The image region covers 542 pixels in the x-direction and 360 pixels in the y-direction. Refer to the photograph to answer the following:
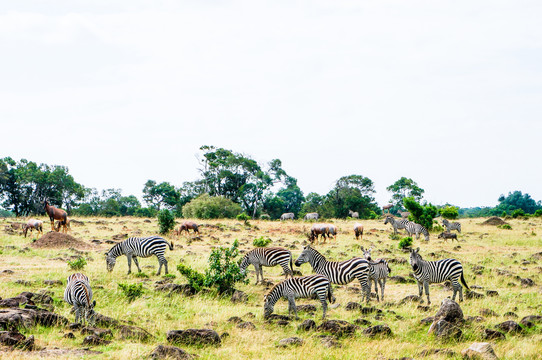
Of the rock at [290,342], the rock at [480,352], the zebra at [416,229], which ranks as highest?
the zebra at [416,229]

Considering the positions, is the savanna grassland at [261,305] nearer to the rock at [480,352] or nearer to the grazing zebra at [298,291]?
the rock at [480,352]

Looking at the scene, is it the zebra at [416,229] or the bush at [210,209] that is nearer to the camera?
the zebra at [416,229]

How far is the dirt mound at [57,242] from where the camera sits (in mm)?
25062

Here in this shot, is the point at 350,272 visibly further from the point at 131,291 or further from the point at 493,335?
the point at 131,291

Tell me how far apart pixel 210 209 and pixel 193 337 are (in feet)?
143

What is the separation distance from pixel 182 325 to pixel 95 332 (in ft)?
7.72

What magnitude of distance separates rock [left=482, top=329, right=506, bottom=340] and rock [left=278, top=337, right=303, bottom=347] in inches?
176

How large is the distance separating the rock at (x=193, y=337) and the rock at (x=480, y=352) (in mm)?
5231

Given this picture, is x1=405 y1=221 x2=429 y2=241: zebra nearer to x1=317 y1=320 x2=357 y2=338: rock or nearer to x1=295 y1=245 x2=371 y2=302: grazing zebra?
x1=295 y1=245 x2=371 y2=302: grazing zebra

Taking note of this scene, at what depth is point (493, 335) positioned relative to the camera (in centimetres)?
1086

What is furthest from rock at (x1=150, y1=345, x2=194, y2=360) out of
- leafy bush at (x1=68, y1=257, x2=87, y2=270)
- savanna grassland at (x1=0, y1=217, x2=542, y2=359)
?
leafy bush at (x1=68, y1=257, x2=87, y2=270)

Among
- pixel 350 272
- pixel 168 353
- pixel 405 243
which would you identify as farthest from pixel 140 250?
pixel 405 243

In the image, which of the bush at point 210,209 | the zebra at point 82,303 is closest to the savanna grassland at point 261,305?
the zebra at point 82,303

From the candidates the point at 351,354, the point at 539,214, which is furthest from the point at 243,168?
the point at 351,354
